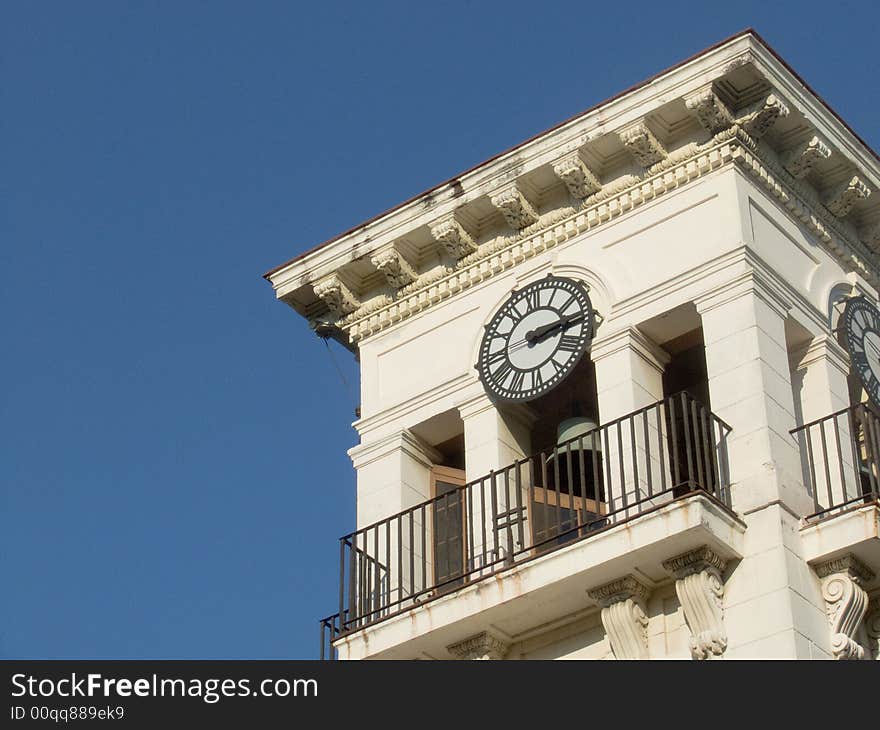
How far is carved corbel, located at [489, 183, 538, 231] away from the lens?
1050 inches

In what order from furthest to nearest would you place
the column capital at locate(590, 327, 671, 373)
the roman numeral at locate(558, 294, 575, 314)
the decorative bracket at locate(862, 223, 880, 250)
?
the decorative bracket at locate(862, 223, 880, 250) → the roman numeral at locate(558, 294, 575, 314) → the column capital at locate(590, 327, 671, 373)

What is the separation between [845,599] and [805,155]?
5419mm

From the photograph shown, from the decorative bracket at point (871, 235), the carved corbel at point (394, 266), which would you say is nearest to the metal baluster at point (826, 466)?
the decorative bracket at point (871, 235)

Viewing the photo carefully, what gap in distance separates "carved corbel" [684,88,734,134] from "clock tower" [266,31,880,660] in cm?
2

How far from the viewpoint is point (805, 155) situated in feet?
85.8

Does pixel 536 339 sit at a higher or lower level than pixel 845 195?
lower

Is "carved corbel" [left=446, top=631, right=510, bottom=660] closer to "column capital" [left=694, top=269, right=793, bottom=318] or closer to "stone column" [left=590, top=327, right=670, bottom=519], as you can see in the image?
"stone column" [left=590, top=327, right=670, bottom=519]

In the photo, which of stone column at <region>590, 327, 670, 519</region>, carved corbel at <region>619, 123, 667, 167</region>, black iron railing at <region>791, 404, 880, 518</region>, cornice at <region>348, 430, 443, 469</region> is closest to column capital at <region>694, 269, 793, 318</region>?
stone column at <region>590, 327, 670, 519</region>

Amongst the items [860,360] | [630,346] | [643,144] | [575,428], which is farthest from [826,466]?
[643,144]

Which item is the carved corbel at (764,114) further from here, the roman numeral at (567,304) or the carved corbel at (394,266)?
the carved corbel at (394,266)

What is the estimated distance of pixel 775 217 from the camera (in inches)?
1014

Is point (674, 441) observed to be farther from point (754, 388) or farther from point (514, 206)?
point (514, 206)

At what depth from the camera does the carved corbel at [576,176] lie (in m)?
26.3

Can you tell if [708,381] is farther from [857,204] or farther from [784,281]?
[857,204]
